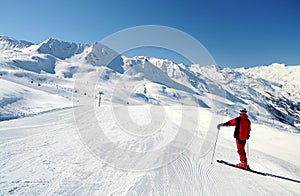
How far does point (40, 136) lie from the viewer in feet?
22.8

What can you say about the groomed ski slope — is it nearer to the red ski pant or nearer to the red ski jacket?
the red ski pant

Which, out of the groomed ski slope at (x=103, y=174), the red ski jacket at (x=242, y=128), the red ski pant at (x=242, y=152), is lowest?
the groomed ski slope at (x=103, y=174)

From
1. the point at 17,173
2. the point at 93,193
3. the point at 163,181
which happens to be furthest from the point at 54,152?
the point at 163,181

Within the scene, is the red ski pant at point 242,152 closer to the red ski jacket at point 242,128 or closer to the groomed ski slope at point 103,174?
the red ski jacket at point 242,128

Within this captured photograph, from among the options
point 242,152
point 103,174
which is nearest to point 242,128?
point 242,152

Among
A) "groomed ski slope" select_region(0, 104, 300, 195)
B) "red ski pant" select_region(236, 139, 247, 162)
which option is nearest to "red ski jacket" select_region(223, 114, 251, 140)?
"red ski pant" select_region(236, 139, 247, 162)

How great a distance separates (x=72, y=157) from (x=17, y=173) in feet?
4.22

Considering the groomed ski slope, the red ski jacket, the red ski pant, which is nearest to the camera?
the groomed ski slope

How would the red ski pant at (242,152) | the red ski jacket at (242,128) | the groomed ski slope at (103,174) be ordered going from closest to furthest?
the groomed ski slope at (103,174) → the red ski pant at (242,152) → the red ski jacket at (242,128)

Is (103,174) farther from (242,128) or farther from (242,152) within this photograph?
(242,128)

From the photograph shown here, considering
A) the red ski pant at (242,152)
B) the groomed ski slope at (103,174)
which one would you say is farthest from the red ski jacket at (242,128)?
the groomed ski slope at (103,174)

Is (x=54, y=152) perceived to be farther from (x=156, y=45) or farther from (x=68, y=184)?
(x=156, y=45)

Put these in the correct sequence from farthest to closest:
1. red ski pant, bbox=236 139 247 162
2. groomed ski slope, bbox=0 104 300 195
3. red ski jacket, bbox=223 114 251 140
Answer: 1. red ski jacket, bbox=223 114 251 140
2. red ski pant, bbox=236 139 247 162
3. groomed ski slope, bbox=0 104 300 195

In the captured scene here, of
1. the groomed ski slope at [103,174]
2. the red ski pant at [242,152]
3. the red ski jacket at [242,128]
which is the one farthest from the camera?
the red ski jacket at [242,128]
